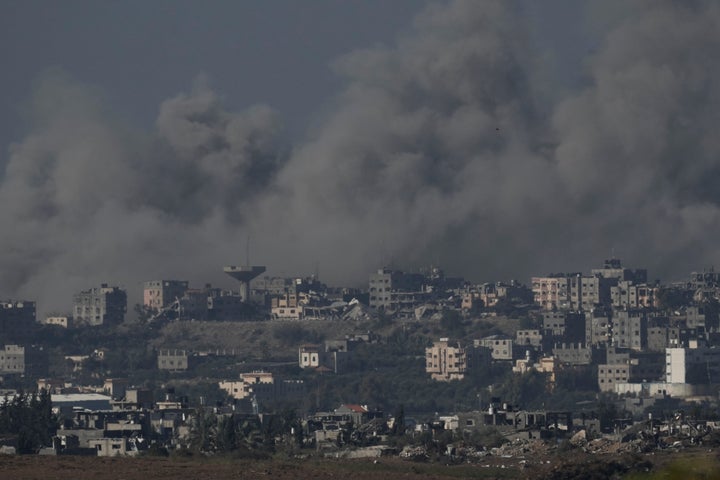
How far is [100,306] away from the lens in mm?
88562

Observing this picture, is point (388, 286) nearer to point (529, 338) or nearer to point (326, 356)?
point (529, 338)

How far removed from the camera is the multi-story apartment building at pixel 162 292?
9044cm

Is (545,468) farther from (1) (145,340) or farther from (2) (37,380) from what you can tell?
(1) (145,340)

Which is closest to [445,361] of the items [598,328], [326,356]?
[326,356]

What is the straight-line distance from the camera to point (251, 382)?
71.1 metres

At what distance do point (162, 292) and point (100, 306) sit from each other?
3.04 m

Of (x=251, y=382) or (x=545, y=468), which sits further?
(x=251, y=382)

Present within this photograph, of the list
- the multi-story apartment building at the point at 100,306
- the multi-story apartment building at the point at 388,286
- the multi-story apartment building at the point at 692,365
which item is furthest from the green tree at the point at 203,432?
the multi-story apartment building at the point at 388,286

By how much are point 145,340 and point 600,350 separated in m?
16.2

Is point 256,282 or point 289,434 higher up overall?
point 256,282

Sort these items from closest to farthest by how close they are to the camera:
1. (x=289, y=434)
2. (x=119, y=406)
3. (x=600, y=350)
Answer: (x=289, y=434)
(x=119, y=406)
(x=600, y=350)

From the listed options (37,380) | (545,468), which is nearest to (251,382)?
(37,380)

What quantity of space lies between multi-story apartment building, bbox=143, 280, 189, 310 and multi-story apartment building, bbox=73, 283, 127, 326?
1.20 metres

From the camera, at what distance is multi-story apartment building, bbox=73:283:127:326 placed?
290ft
